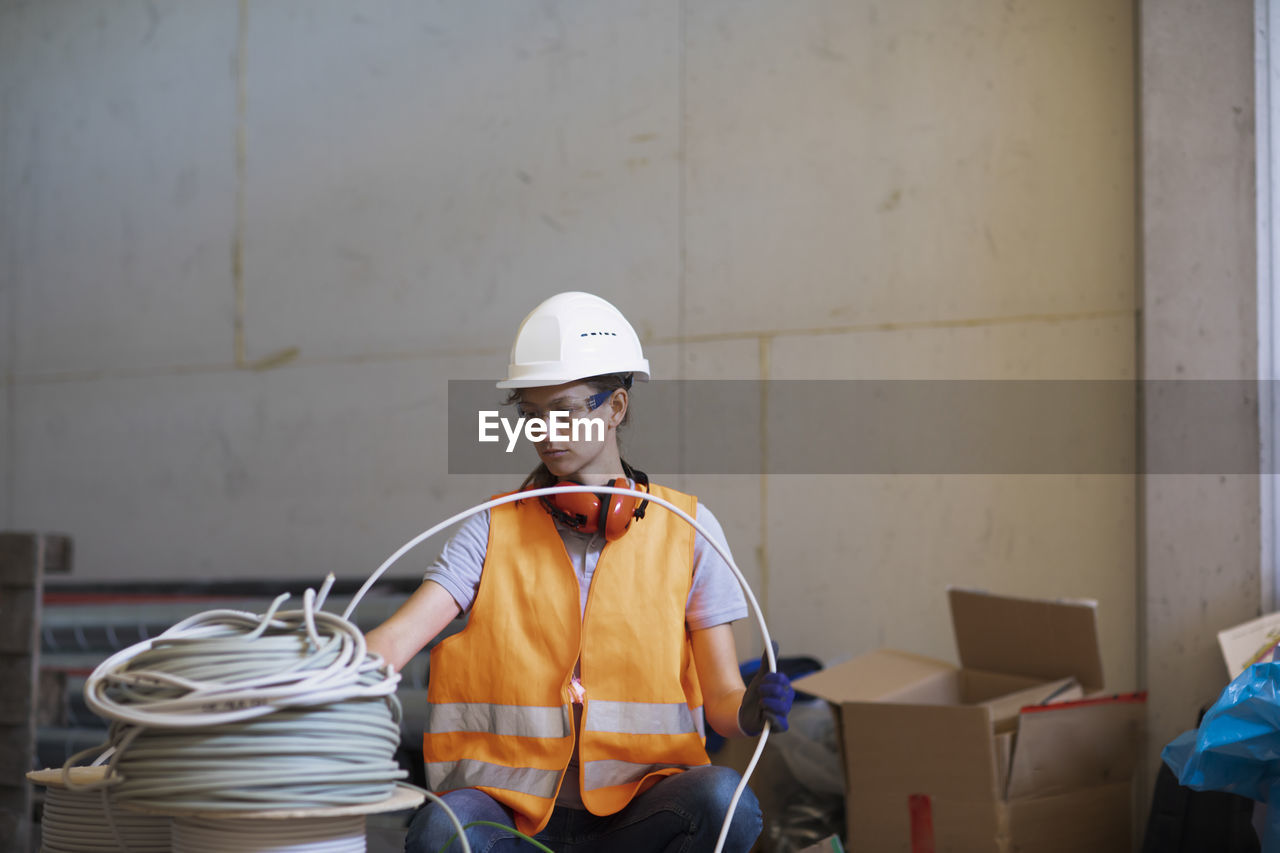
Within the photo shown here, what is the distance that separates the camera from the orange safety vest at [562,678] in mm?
1801

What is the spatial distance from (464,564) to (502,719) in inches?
10.9

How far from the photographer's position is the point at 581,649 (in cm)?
185

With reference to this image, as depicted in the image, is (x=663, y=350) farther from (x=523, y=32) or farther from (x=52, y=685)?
(x=52, y=685)

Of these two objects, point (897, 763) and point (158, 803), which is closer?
point (158, 803)

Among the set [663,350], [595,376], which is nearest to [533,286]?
[663,350]

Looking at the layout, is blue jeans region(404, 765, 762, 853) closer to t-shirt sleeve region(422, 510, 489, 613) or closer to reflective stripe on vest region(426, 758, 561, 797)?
reflective stripe on vest region(426, 758, 561, 797)

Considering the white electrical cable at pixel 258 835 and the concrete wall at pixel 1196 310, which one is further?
the concrete wall at pixel 1196 310

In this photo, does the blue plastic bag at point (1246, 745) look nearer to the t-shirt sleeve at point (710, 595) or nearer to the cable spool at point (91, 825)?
the t-shirt sleeve at point (710, 595)

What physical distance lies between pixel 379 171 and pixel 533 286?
2.72ft

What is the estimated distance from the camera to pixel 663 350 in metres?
3.68

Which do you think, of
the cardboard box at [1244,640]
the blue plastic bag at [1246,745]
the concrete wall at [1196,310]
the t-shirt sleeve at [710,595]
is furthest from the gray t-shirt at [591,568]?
the concrete wall at [1196,310]

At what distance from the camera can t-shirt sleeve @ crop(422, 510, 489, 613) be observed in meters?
1.88

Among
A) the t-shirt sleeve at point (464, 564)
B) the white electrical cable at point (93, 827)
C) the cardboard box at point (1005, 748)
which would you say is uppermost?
the t-shirt sleeve at point (464, 564)
